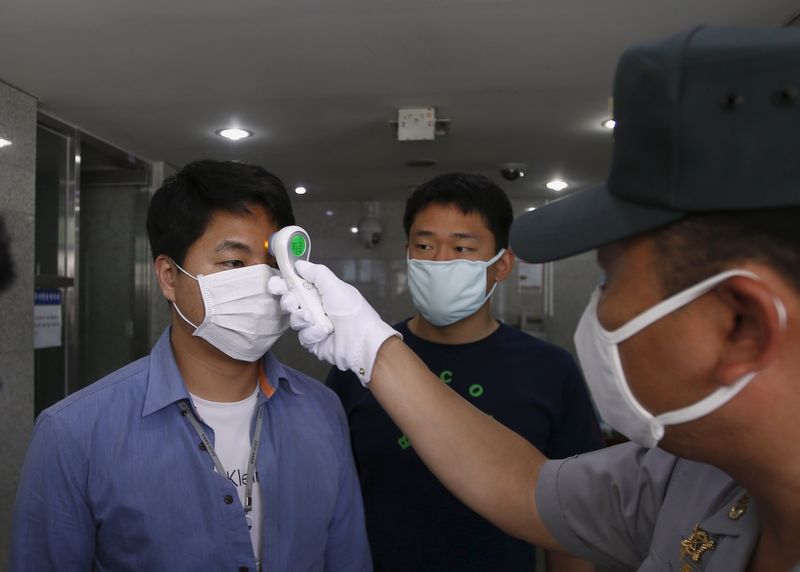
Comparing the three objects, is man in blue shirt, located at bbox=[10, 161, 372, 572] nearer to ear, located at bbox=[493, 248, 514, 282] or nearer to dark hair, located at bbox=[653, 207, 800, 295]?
ear, located at bbox=[493, 248, 514, 282]

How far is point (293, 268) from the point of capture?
130 cm

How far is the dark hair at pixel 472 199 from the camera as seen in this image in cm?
182

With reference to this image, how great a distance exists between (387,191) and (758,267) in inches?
200

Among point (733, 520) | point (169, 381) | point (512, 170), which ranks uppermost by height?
point (512, 170)

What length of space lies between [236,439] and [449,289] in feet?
2.48

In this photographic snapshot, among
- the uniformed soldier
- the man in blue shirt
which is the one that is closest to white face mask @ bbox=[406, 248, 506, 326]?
the man in blue shirt

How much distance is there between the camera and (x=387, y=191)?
5.57 meters

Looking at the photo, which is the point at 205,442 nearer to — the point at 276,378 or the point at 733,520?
the point at 276,378

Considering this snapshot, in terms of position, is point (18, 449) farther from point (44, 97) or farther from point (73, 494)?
point (73, 494)

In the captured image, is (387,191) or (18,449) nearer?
(18,449)

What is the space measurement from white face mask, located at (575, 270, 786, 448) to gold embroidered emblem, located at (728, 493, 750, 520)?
21 centimetres

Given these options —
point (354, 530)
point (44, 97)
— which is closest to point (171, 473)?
point (354, 530)

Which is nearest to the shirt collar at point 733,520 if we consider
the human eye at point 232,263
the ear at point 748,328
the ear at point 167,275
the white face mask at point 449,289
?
the ear at point 748,328

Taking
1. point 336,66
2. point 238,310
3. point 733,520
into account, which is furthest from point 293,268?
point 336,66
